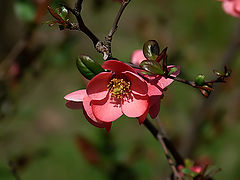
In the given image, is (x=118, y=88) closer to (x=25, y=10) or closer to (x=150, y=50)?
(x=150, y=50)

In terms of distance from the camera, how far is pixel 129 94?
523 mm

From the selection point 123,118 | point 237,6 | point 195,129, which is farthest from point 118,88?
point 123,118

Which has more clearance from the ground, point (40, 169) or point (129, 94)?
point (129, 94)

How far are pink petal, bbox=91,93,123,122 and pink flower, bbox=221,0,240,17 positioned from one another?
32cm

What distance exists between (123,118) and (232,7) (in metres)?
1.81

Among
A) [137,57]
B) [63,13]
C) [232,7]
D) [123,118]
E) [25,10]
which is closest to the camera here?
[63,13]

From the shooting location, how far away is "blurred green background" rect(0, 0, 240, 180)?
116 centimetres

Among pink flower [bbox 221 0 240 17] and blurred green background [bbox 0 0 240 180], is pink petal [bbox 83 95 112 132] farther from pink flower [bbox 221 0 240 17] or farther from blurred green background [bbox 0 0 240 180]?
pink flower [bbox 221 0 240 17]

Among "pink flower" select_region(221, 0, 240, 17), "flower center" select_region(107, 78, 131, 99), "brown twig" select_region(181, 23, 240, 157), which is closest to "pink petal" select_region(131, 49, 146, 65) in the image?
"flower center" select_region(107, 78, 131, 99)

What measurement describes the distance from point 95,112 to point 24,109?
105 centimetres

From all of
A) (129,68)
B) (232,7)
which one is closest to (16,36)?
(232,7)

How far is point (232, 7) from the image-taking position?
69cm

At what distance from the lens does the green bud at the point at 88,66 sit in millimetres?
462

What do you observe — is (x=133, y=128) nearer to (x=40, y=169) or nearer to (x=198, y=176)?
(x=40, y=169)
